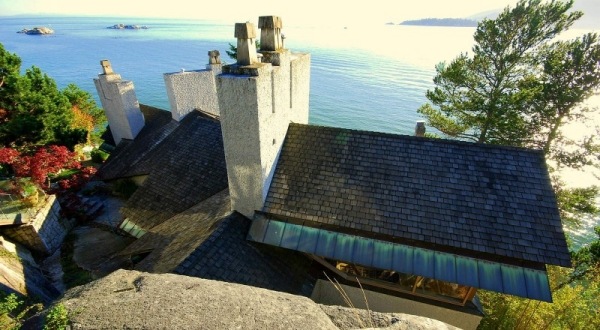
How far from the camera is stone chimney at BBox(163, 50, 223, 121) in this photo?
59.6 feet

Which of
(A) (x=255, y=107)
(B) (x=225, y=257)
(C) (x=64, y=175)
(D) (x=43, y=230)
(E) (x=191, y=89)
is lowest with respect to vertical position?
(C) (x=64, y=175)

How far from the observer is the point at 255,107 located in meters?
7.59

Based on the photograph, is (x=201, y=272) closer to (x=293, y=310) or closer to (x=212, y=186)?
(x=293, y=310)

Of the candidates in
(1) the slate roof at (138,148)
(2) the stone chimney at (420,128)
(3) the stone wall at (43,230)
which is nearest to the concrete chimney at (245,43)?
(2) the stone chimney at (420,128)

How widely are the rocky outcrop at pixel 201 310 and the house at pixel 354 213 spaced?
324 centimetres

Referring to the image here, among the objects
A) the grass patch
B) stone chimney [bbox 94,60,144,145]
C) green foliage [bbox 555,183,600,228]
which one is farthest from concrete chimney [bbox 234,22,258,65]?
green foliage [bbox 555,183,600,228]

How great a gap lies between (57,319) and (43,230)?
1462 centimetres

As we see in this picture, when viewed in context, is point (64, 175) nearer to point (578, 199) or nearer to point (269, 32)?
point (269, 32)

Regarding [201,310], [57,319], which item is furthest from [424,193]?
[57,319]

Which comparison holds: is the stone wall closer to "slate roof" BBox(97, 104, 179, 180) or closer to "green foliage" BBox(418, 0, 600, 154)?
"slate roof" BBox(97, 104, 179, 180)

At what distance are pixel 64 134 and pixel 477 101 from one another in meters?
28.6

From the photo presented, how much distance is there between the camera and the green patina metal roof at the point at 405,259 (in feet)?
24.4

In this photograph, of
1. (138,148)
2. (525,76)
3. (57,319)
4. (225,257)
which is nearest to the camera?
(57,319)

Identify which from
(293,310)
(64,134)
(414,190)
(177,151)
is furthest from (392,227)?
(64,134)
